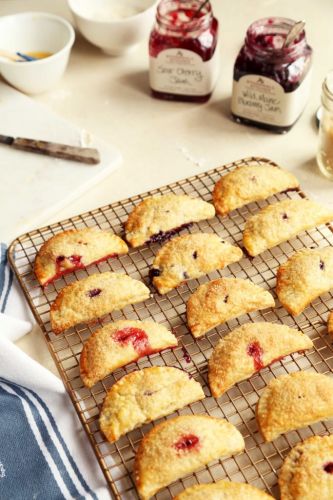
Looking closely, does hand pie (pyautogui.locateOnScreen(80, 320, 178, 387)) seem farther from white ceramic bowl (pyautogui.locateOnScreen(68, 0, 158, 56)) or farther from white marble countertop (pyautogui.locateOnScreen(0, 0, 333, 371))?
white ceramic bowl (pyautogui.locateOnScreen(68, 0, 158, 56))

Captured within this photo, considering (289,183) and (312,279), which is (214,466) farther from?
(289,183)

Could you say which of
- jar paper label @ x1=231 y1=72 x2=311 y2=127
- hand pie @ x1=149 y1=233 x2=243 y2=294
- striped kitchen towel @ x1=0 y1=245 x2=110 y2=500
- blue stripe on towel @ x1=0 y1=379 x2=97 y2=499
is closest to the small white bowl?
jar paper label @ x1=231 y1=72 x2=311 y2=127

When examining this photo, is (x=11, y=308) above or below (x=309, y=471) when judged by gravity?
below

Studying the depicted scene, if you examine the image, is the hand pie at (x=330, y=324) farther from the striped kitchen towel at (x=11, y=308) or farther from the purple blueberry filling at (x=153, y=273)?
the striped kitchen towel at (x=11, y=308)

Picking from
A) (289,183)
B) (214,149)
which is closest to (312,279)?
(289,183)

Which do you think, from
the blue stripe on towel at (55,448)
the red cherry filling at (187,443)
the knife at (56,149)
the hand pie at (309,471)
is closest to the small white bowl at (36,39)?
the knife at (56,149)

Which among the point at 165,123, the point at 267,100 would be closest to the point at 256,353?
the point at 267,100

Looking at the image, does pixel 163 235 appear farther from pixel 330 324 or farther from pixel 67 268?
pixel 330 324
